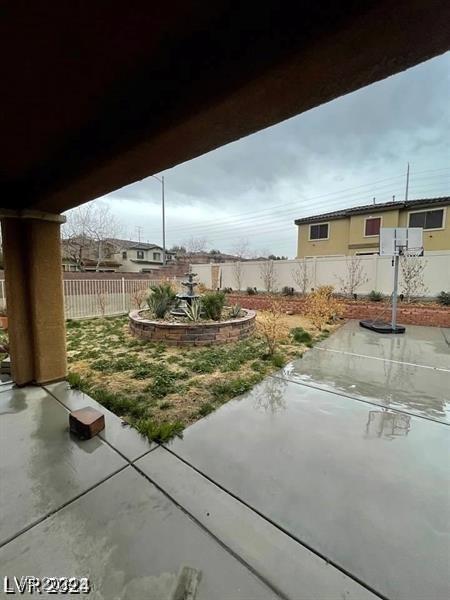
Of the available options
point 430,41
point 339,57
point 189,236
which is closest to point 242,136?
point 339,57

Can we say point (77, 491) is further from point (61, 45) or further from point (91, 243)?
point (91, 243)

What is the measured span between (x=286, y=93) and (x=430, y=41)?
0.51m

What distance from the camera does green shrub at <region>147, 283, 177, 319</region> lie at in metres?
6.09

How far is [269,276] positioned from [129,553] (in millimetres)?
10964

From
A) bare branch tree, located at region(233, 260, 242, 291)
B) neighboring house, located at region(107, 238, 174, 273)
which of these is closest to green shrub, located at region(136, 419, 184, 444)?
bare branch tree, located at region(233, 260, 242, 291)

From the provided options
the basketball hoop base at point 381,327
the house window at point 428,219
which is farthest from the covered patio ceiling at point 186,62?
the house window at point 428,219

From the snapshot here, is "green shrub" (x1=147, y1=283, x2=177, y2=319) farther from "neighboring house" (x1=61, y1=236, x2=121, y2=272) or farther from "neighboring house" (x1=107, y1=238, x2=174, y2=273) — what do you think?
"neighboring house" (x1=107, y1=238, x2=174, y2=273)

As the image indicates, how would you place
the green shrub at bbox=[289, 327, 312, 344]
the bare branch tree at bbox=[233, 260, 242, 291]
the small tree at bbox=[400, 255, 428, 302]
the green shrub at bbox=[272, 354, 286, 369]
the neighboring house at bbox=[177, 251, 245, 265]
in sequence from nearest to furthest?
the green shrub at bbox=[272, 354, 286, 369] < the green shrub at bbox=[289, 327, 312, 344] < the small tree at bbox=[400, 255, 428, 302] < the bare branch tree at bbox=[233, 260, 242, 291] < the neighboring house at bbox=[177, 251, 245, 265]

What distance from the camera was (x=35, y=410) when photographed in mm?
2766

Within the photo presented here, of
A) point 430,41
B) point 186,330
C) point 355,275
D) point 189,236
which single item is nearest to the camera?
point 430,41

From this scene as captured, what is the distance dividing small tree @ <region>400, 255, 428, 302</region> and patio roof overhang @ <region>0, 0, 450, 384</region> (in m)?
9.15

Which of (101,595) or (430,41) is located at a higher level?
(430,41)

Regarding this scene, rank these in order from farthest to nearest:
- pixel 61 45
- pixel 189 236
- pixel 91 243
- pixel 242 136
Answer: pixel 189 236, pixel 91 243, pixel 242 136, pixel 61 45

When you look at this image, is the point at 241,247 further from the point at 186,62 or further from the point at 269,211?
the point at 186,62
